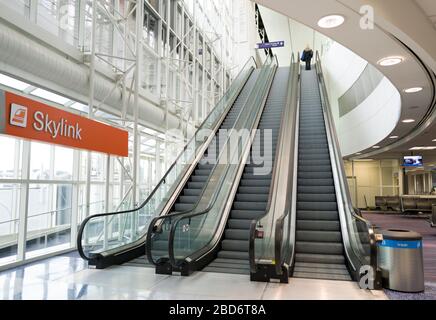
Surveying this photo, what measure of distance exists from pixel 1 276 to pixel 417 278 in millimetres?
6293

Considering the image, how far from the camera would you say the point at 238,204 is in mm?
7762

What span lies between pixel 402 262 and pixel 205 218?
126 inches

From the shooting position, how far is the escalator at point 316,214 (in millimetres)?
5773

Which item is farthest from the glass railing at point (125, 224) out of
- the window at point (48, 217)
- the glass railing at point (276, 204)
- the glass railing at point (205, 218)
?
the window at point (48, 217)

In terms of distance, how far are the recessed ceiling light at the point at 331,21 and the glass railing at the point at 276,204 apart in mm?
2627

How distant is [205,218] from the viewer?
6477mm

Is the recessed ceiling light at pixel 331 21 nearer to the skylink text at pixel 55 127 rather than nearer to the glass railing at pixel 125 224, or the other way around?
the skylink text at pixel 55 127

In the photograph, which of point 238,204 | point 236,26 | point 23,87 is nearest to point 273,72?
point 236,26

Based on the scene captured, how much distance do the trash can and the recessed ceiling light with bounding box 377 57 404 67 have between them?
8.52 feet

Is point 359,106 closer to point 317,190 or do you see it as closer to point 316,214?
point 317,190

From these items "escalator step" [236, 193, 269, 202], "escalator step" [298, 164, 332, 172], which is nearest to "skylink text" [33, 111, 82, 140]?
"escalator step" [236, 193, 269, 202]

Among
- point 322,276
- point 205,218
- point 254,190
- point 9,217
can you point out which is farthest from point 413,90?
point 9,217
